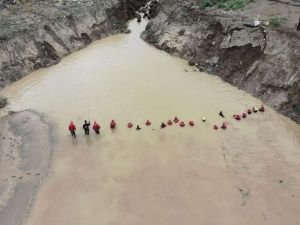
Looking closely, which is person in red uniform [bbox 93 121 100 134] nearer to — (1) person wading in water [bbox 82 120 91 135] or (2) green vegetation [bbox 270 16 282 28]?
(1) person wading in water [bbox 82 120 91 135]

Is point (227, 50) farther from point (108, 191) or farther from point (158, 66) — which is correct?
point (108, 191)

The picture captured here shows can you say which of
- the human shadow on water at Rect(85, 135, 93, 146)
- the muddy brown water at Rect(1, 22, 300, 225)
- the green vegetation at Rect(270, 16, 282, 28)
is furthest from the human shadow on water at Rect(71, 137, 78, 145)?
the green vegetation at Rect(270, 16, 282, 28)

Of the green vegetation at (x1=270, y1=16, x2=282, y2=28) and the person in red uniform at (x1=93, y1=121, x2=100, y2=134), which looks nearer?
the person in red uniform at (x1=93, y1=121, x2=100, y2=134)

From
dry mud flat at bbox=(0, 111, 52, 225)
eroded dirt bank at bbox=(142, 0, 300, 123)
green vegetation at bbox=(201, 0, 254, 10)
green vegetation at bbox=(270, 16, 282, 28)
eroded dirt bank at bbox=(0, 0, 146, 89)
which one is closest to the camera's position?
dry mud flat at bbox=(0, 111, 52, 225)

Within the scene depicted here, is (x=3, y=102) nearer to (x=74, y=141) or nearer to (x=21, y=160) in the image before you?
(x=21, y=160)

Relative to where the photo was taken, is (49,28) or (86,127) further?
(49,28)

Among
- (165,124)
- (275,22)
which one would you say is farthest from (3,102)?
(275,22)

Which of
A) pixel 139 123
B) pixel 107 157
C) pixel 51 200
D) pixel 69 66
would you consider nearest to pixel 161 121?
pixel 139 123
